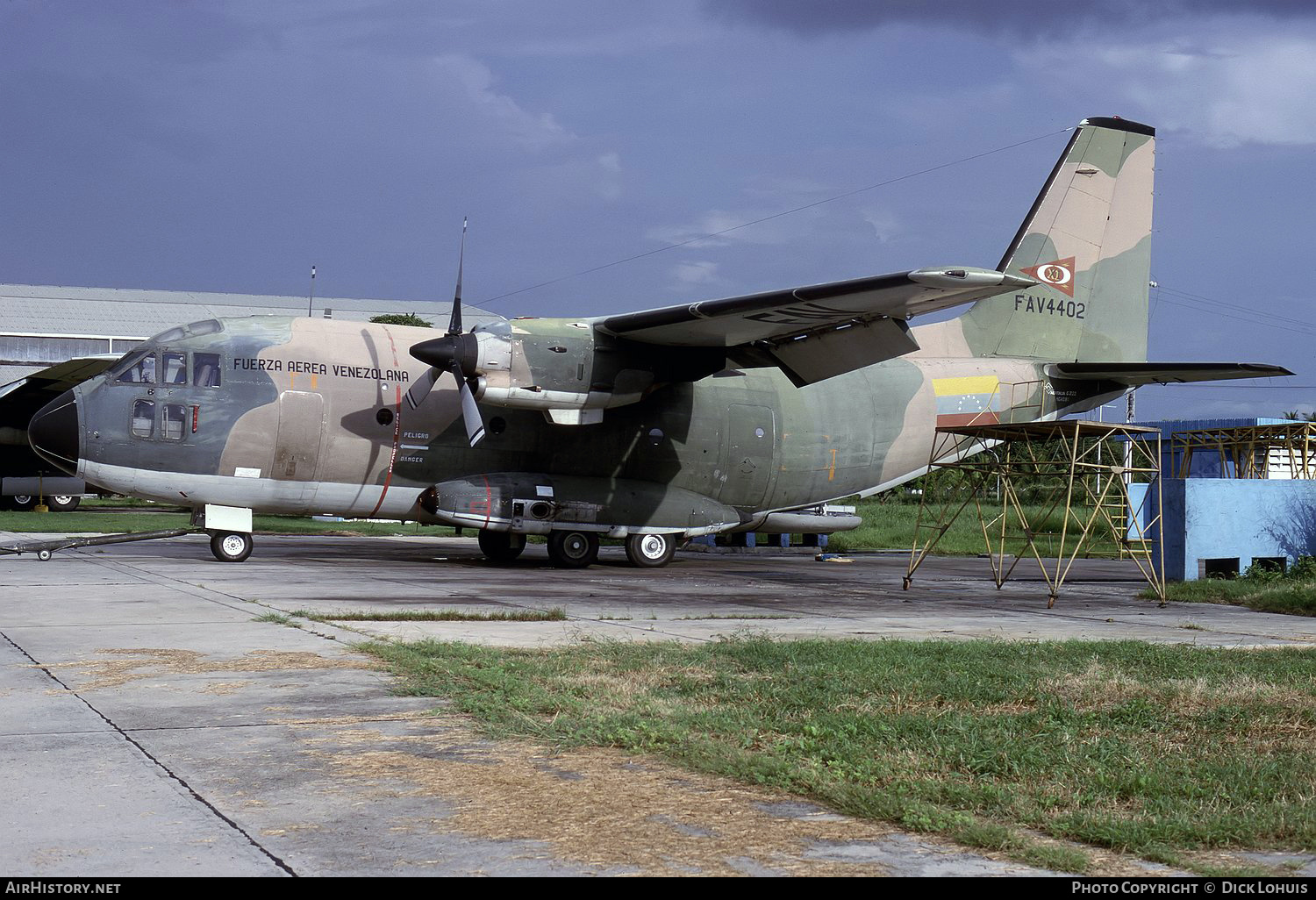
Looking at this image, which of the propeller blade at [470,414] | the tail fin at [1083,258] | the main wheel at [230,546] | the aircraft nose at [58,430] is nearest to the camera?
the aircraft nose at [58,430]

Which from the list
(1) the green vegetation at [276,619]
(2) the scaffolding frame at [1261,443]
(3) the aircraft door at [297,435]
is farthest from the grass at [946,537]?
(1) the green vegetation at [276,619]

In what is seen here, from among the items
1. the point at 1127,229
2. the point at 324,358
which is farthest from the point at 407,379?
the point at 1127,229

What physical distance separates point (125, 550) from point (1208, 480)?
20616mm

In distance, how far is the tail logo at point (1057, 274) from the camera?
26484 millimetres

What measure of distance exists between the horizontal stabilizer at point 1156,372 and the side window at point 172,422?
1775 cm

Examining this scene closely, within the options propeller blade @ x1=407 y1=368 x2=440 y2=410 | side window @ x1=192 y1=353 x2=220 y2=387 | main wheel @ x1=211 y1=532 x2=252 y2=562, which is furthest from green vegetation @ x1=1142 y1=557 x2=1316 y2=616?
side window @ x1=192 y1=353 x2=220 y2=387

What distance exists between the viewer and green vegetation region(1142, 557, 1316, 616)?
1578 cm

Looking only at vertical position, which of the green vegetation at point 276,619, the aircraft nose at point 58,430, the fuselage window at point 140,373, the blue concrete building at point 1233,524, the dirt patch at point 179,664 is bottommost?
the dirt patch at point 179,664

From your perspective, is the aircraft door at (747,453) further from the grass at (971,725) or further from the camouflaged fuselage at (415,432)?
the grass at (971,725)

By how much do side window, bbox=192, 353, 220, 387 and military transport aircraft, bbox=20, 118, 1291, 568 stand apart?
0.04 m

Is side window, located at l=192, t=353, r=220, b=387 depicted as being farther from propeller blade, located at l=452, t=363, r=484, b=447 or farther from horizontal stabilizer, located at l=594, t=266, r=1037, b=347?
horizontal stabilizer, located at l=594, t=266, r=1037, b=347

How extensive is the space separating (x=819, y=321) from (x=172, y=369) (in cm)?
1106

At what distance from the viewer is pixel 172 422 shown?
65.1 ft
